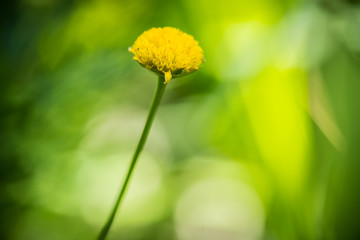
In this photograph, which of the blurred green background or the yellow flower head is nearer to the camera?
the yellow flower head

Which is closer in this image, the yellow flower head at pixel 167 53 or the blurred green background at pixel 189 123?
the yellow flower head at pixel 167 53

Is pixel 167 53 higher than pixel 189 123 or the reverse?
higher

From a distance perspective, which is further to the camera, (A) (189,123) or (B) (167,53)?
(A) (189,123)

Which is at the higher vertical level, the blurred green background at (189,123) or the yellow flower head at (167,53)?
the yellow flower head at (167,53)
